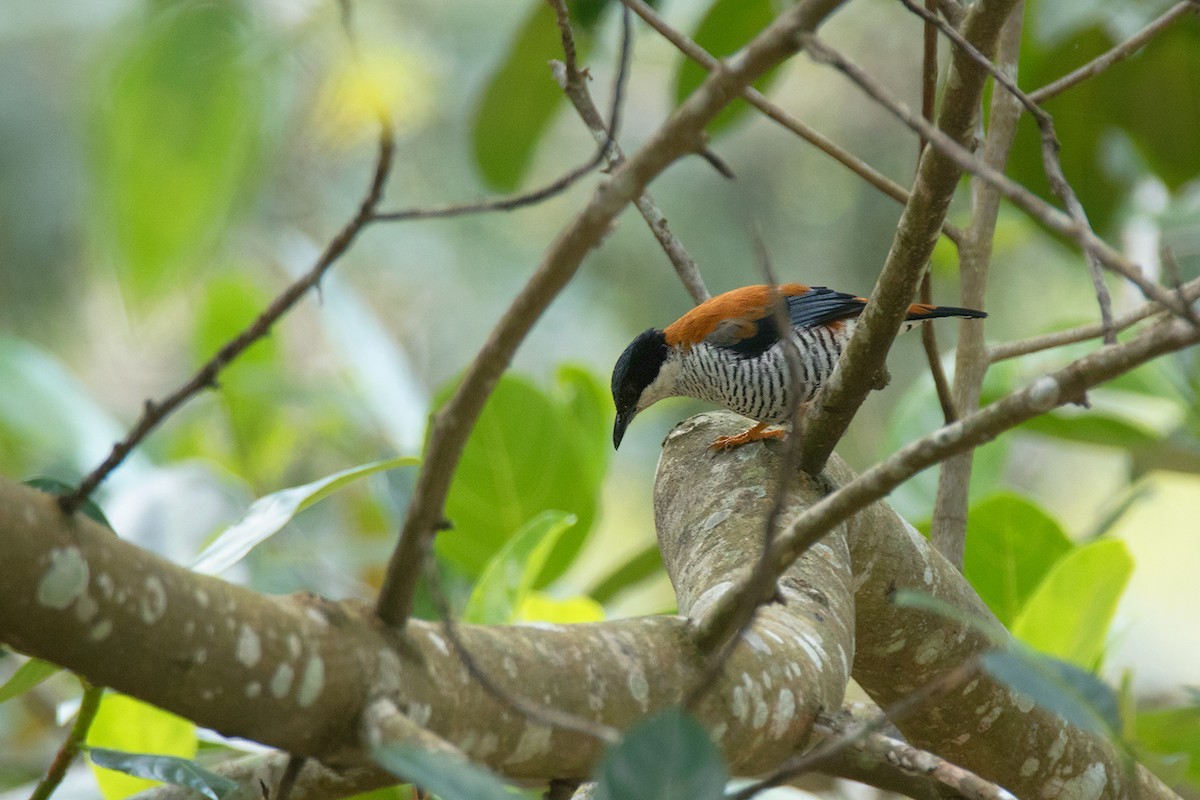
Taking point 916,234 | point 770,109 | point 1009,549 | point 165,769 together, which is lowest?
point 165,769

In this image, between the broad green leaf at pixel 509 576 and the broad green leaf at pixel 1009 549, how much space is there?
38.8 inches

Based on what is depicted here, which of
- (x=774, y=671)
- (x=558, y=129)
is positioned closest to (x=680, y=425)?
(x=774, y=671)

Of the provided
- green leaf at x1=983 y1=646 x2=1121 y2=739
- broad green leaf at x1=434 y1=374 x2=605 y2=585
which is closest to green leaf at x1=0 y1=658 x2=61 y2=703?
green leaf at x1=983 y1=646 x2=1121 y2=739

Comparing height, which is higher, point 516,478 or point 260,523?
point 516,478

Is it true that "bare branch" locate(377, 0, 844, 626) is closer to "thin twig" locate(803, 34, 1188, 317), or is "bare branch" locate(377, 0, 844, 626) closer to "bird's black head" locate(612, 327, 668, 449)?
"thin twig" locate(803, 34, 1188, 317)

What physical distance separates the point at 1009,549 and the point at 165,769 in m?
1.97

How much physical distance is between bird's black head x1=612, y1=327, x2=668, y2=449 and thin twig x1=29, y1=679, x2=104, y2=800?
192cm

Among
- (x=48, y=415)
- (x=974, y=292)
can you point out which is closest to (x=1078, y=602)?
(x=974, y=292)

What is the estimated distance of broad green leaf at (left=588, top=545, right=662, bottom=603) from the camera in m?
3.14

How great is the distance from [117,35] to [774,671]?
1.08 metres

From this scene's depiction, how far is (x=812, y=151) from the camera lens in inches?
335

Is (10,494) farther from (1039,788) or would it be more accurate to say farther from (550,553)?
(550,553)

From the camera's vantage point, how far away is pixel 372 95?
90 centimetres

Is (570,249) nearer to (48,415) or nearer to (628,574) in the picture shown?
(628,574)
